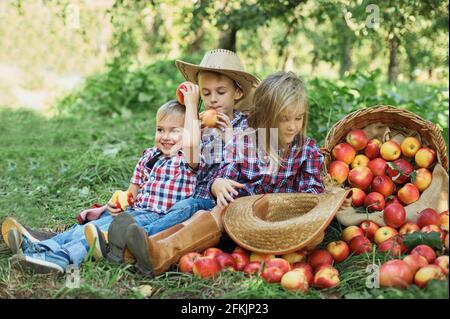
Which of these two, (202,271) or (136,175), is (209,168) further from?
(202,271)

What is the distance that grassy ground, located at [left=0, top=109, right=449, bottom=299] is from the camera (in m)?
2.77

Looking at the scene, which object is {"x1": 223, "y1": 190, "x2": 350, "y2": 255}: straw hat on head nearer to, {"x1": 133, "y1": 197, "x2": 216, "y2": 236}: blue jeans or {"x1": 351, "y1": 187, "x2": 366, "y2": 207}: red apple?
{"x1": 133, "y1": 197, "x2": 216, "y2": 236}: blue jeans

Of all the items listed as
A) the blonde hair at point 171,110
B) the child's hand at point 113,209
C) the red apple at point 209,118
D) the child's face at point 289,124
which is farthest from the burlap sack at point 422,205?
the child's hand at point 113,209

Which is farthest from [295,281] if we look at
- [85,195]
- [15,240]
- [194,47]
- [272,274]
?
[194,47]

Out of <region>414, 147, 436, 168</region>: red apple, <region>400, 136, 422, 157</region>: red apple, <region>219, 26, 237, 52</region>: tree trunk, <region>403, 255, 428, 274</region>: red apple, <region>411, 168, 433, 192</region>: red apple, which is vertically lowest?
<region>403, 255, 428, 274</region>: red apple

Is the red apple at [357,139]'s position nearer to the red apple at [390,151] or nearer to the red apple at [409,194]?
the red apple at [390,151]

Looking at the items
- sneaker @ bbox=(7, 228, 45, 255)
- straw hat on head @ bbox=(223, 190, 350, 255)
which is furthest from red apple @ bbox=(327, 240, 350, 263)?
sneaker @ bbox=(7, 228, 45, 255)

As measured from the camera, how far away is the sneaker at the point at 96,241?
306 centimetres

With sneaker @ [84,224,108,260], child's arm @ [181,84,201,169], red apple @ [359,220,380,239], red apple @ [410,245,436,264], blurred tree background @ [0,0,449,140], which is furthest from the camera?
blurred tree background @ [0,0,449,140]

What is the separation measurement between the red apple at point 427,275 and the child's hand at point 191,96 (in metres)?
1.53

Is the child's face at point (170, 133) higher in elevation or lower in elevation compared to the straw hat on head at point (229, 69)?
lower

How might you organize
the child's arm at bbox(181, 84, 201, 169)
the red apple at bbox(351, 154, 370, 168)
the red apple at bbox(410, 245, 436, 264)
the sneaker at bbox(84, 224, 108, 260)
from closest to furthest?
the red apple at bbox(410, 245, 436, 264), the sneaker at bbox(84, 224, 108, 260), the child's arm at bbox(181, 84, 201, 169), the red apple at bbox(351, 154, 370, 168)

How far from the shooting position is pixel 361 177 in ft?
11.8
